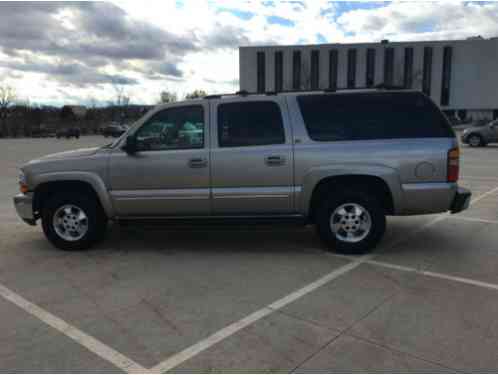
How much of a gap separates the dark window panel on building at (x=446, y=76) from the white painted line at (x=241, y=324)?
71144 millimetres

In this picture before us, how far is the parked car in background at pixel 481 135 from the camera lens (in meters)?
22.3

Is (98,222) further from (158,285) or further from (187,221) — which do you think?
(158,285)

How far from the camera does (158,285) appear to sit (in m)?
4.53

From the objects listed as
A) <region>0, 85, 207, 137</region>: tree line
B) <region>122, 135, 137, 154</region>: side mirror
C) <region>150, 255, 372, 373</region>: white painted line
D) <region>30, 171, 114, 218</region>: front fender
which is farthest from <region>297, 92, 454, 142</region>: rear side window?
<region>0, 85, 207, 137</region>: tree line

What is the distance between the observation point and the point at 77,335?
3496 millimetres

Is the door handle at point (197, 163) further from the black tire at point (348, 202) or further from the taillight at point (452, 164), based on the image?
the taillight at point (452, 164)

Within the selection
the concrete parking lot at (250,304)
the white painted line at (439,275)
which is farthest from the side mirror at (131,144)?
the white painted line at (439,275)

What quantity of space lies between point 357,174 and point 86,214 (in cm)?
351

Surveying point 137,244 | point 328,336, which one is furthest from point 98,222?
point 328,336

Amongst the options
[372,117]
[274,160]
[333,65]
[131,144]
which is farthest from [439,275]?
[333,65]

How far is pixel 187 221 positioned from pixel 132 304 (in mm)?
1572

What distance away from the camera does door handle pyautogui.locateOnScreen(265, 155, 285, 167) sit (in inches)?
206

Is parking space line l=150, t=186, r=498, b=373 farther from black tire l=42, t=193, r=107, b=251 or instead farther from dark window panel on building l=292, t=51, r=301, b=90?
dark window panel on building l=292, t=51, r=301, b=90

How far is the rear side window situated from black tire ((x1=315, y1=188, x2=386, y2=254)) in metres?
0.71
